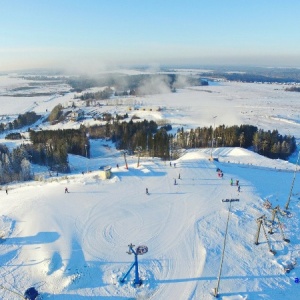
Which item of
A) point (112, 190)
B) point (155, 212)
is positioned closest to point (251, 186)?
point (155, 212)

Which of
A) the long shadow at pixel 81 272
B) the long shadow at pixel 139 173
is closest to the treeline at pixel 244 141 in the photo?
the long shadow at pixel 139 173

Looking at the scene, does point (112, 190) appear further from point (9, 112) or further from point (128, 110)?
point (9, 112)

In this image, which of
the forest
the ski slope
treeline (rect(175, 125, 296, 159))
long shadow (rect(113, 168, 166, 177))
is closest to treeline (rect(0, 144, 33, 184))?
the forest

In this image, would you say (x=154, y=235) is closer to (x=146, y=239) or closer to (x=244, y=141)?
(x=146, y=239)

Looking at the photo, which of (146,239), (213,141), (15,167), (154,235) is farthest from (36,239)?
(213,141)

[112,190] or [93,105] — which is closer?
[112,190]

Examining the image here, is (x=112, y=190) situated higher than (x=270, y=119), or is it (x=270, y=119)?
(x=112, y=190)
